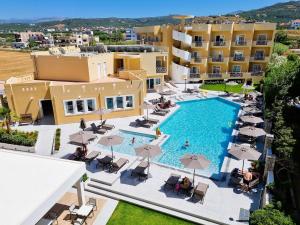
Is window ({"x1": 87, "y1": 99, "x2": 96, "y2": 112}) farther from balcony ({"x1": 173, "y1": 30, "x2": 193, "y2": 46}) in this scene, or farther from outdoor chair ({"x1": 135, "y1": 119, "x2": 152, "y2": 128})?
balcony ({"x1": 173, "y1": 30, "x2": 193, "y2": 46})

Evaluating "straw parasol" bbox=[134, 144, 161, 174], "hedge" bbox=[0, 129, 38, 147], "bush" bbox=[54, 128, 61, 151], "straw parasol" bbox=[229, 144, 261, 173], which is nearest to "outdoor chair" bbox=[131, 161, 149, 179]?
"straw parasol" bbox=[134, 144, 161, 174]

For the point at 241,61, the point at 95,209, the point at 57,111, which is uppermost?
the point at 241,61

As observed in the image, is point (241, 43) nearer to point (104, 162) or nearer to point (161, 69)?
point (161, 69)

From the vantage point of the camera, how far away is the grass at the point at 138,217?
1342 centimetres

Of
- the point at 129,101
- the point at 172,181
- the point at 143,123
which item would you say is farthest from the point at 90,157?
the point at 129,101

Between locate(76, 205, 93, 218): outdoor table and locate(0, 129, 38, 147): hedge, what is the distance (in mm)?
10336

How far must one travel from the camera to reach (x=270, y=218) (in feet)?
35.1

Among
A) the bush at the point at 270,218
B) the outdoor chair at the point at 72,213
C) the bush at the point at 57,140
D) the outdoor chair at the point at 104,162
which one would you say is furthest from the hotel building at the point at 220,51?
the bush at the point at 270,218

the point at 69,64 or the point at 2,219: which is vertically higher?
the point at 69,64

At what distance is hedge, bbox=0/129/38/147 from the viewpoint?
21328mm

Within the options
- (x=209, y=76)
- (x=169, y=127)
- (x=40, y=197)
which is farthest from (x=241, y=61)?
(x=40, y=197)

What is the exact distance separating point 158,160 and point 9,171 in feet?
34.8

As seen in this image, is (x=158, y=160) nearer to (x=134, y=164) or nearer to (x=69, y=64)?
(x=134, y=164)

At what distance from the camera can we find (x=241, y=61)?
4472 centimetres
